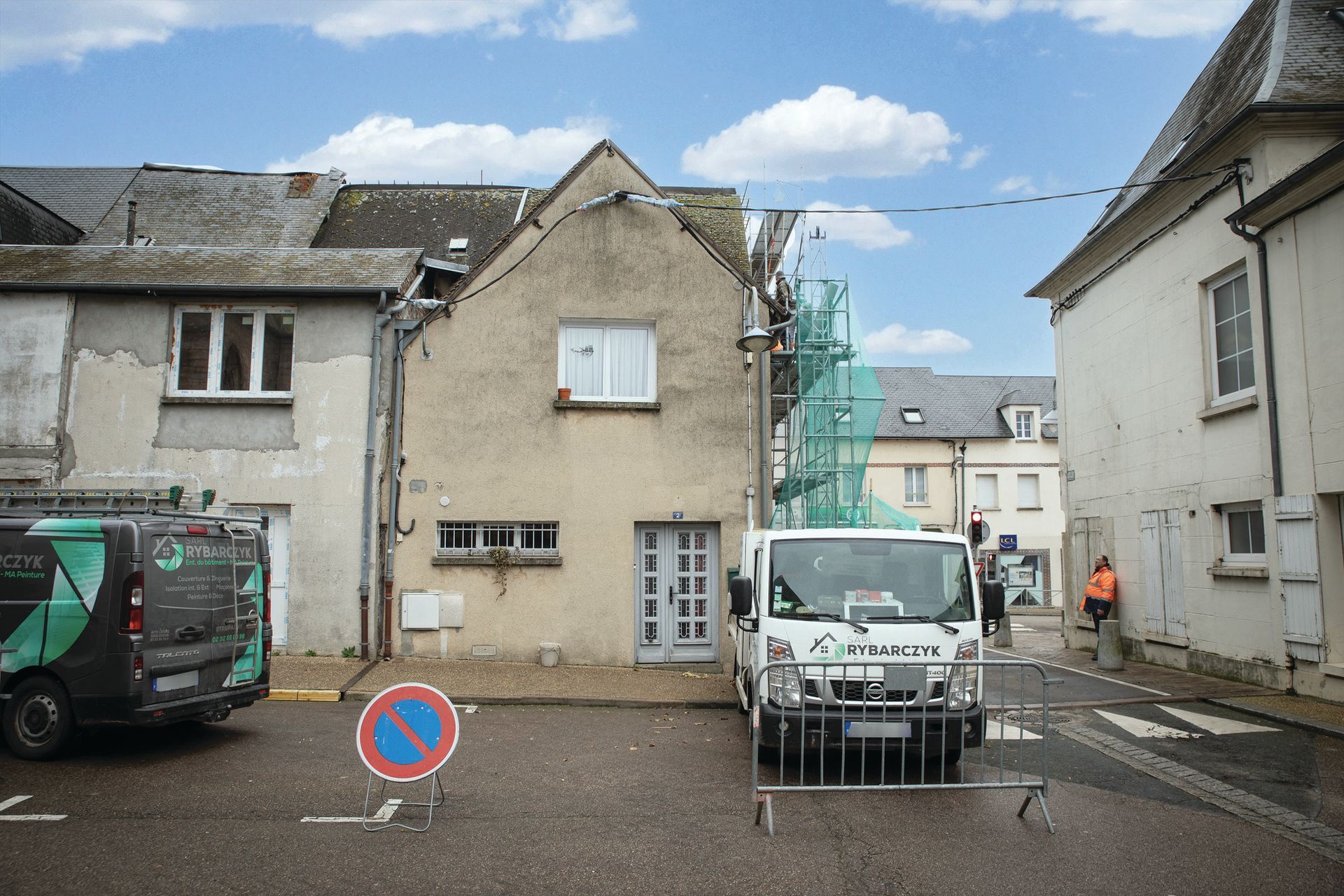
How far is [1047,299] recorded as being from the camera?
18.8 metres

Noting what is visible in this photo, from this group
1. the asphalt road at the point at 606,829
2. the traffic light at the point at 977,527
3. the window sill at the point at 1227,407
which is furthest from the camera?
the traffic light at the point at 977,527

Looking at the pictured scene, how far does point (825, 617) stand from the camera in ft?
24.7

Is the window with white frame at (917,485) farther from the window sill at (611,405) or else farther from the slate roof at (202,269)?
the slate roof at (202,269)

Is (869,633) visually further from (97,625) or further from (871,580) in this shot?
(97,625)

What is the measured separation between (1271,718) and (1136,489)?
5.75 metres

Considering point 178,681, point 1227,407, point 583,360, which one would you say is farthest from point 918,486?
point 178,681

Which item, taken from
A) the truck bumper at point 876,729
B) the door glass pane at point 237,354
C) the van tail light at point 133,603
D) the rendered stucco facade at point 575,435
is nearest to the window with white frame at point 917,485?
the rendered stucco facade at point 575,435

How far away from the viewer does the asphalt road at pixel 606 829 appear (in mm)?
4969

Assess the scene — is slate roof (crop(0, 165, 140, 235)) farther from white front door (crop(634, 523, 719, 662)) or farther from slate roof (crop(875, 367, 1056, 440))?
slate roof (crop(875, 367, 1056, 440))

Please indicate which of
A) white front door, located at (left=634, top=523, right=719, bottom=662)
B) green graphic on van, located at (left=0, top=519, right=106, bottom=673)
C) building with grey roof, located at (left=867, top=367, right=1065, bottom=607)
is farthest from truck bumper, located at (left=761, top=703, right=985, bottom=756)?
building with grey roof, located at (left=867, top=367, right=1065, bottom=607)

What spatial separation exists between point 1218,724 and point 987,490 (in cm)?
3010

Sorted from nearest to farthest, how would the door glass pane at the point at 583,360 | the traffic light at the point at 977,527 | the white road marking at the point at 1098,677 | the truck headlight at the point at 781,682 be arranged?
the truck headlight at the point at 781,682
the white road marking at the point at 1098,677
the door glass pane at the point at 583,360
the traffic light at the point at 977,527

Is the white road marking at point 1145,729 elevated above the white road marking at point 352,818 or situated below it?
below

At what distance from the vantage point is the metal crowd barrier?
638cm
